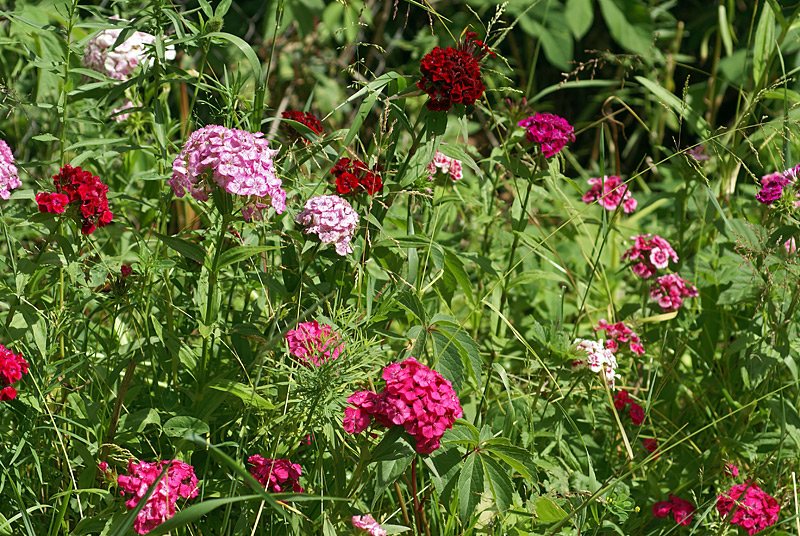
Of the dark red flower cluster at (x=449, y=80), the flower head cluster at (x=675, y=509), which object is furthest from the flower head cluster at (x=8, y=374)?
the flower head cluster at (x=675, y=509)

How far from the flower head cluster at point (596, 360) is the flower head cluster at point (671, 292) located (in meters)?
0.38

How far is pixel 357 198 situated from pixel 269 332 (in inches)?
13.0

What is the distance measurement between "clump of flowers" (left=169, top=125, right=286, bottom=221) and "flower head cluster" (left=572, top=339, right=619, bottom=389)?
2.54ft

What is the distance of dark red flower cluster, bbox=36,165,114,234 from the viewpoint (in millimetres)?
1435

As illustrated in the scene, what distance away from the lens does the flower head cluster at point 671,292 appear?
6.77ft

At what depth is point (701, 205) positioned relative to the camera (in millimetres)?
2445

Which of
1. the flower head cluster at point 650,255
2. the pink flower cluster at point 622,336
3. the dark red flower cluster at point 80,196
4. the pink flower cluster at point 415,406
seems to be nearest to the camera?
the pink flower cluster at point 415,406

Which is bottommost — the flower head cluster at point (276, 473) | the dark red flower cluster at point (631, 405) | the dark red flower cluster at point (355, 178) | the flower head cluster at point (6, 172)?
the dark red flower cluster at point (631, 405)

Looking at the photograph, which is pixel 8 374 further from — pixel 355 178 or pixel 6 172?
pixel 355 178

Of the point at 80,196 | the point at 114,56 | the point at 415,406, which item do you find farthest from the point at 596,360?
the point at 114,56

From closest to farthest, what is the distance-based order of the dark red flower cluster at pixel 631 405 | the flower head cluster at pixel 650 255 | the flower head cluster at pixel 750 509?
the flower head cluster at pixel 750 509 < the dark red flower cluster at pixel 631 405 < the flower head cluster at pixel 650 255

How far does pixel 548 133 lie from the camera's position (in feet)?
6.10

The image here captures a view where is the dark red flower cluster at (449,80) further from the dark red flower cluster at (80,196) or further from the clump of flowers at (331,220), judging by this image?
the dark red flower cluster at (80,196)

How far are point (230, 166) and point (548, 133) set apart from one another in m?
0.86
